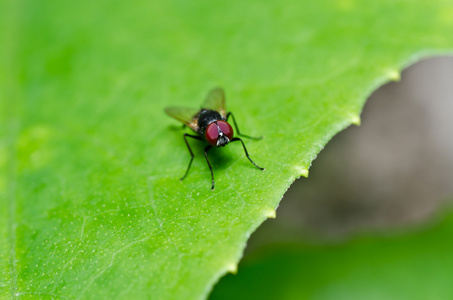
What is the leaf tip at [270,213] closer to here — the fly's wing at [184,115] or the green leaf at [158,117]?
the green leaf at [158,117]

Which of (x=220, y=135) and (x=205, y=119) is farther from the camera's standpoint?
(x=205, y=119)

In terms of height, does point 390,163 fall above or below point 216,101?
below

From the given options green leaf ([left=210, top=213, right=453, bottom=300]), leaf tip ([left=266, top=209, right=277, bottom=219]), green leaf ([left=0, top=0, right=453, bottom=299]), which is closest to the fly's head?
green leaf ([left=0, top=0, right=453, bottom=299])

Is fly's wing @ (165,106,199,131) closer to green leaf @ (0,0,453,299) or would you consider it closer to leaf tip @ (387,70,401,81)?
green leaf @ (0,0,453,299)

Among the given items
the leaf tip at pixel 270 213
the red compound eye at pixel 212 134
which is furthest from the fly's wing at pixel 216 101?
the leaf tip at pixel 270 213

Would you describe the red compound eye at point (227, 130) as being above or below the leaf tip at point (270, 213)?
above

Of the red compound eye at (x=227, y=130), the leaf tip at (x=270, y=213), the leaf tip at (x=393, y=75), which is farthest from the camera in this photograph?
the leaf tip at (x=393, y=75)

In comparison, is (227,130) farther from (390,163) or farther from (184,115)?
(390,163)

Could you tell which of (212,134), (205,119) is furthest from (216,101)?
(212,134)
